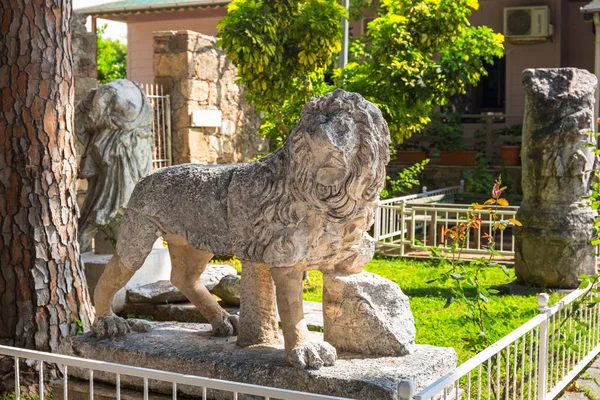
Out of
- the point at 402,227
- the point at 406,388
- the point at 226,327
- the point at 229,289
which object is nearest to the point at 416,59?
the point at 402,227

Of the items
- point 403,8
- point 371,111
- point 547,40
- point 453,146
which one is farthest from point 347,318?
point 547,40

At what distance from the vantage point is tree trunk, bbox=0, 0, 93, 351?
546cm

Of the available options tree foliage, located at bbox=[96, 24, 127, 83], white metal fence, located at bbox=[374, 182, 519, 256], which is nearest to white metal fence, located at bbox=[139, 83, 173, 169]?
white metal fence, located at bbox=[374, 182, 519, 256]

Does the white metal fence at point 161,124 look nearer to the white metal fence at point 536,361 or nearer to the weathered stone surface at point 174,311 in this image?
the weathered stone surface at point 174,311

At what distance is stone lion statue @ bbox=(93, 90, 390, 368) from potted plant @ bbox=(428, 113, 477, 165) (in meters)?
12.5

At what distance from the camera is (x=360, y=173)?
3.59 metres

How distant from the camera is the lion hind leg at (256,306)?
160 inches

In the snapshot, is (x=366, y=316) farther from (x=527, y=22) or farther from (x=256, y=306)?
(x=527, y=22)

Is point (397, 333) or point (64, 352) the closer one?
point (397, 333)

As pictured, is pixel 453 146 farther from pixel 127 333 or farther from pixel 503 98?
pixel 127 333

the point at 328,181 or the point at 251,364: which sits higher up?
the point at 328,181

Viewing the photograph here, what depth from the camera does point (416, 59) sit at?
8.67m

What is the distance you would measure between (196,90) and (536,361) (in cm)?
785

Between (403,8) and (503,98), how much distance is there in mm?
10293
